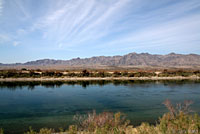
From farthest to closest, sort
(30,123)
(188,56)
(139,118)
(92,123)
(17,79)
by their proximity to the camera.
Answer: (188,56), (17,79), (139,118), (30,123), (92,123)

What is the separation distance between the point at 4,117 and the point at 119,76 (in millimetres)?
33793

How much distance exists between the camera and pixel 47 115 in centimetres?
1255

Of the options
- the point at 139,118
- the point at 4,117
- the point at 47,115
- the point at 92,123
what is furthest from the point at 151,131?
the point at 4,117

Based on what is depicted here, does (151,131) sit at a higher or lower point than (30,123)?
higher

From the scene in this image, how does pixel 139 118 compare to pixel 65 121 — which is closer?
pixel 65 121

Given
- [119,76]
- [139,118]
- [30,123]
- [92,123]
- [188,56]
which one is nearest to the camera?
[92,123]

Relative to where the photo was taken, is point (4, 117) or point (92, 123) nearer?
point (92, 123)

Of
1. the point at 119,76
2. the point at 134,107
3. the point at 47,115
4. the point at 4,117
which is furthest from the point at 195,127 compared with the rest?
the point at 119,76

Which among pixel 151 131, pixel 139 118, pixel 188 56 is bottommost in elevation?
pixel 139 118

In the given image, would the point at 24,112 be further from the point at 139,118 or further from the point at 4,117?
the point at 139,118

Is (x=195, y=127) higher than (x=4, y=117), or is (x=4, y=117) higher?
(x=195, y=127)

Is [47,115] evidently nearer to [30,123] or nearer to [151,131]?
[30,123]

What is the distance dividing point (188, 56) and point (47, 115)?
166347 millimetres

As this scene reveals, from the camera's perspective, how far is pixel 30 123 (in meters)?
10.8
